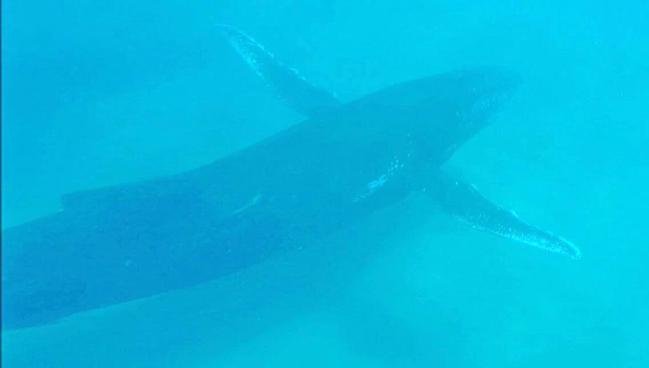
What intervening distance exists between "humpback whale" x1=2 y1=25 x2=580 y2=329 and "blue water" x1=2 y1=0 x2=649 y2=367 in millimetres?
1085

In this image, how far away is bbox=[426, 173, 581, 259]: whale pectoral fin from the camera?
389 inches

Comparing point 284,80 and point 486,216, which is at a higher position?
point 284,80

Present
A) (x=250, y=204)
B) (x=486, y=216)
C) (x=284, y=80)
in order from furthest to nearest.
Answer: (x=284, y=80), (x=486, y=216), (x=250, y=204)

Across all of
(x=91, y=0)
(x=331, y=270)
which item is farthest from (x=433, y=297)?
(x=91, y=0)

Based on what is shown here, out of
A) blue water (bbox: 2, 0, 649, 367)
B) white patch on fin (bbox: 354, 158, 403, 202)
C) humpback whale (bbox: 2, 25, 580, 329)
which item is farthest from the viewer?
blue water (bbox: 2, 0, 649, 367)

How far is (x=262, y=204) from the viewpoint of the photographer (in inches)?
337

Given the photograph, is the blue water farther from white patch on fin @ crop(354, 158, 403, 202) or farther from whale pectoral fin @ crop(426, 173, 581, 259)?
white patch on fin @ crop(354, 158, 403, 202)

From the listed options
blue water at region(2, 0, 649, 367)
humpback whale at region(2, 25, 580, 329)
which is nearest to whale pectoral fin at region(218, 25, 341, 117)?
humpback whale at region(2, 25, 580, 329)

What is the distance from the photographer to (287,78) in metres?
11.8

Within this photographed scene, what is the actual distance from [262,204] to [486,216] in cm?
367

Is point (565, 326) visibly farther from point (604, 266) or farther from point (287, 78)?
point (287, 78)

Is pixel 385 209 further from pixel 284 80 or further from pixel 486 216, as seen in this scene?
pixel 284 80

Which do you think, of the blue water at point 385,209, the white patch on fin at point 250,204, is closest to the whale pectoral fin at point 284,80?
the blue water at point 385,209

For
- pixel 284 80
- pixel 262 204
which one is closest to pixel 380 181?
pixel 262 204
